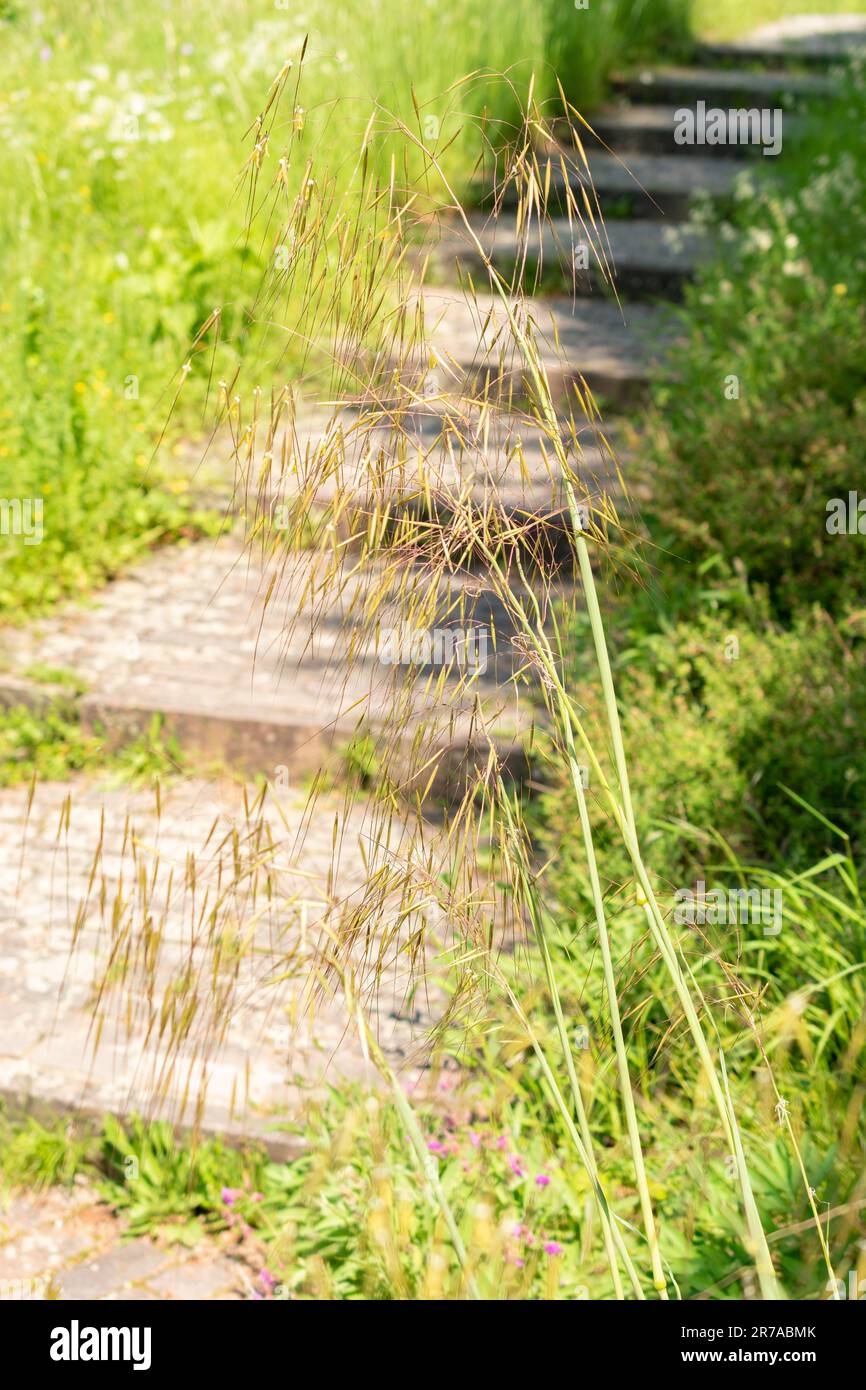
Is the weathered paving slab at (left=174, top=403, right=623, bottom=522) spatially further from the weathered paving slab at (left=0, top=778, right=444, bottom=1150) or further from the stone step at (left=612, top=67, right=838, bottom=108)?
the stone step at (left=612, top=67, right=838, bottom=108)

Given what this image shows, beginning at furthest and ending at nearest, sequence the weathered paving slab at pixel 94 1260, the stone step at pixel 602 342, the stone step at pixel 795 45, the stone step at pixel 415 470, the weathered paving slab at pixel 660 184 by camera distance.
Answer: the stone step at pixel 795 45
the weathered paving slab at pixel 660 184
the stone step at pixel 602 342
the weathered paving slab at pixel 94 1260
the stone step at pixel 415 470

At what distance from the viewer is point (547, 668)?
135cm

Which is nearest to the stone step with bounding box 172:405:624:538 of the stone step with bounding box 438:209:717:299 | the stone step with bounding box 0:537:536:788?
the stone step with bounding box 0:537:536:788

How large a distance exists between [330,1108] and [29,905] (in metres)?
Result: 1.32

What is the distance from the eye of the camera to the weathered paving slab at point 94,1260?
247 cm

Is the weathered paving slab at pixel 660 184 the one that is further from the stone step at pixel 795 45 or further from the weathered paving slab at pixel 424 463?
the weathered paving slab at pixel 424 463

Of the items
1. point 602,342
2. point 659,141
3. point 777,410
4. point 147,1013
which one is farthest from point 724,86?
point 147,1013

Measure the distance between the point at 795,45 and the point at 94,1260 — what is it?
31.2 feet

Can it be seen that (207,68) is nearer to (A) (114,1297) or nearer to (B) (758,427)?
(B) (758,427)

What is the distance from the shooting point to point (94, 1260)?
256cm

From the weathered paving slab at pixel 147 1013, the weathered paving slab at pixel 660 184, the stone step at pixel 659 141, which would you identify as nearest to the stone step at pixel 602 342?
the weathered paving slab at pixel 660 184

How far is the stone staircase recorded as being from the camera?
159cm

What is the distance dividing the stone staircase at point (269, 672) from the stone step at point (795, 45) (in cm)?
106
